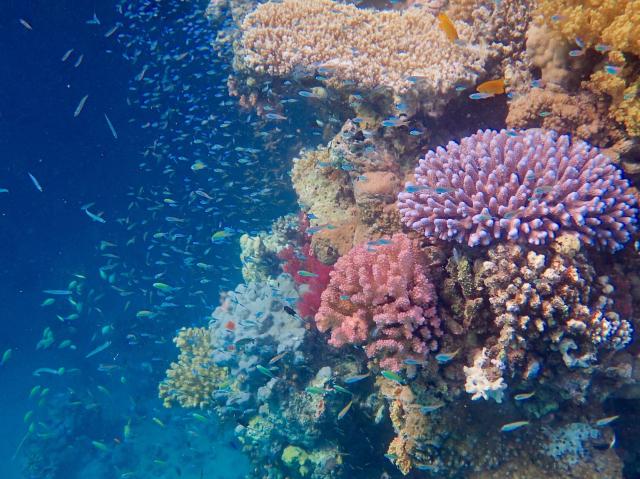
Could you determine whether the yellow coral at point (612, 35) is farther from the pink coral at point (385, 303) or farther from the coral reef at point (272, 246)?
the coral reef at point (272, 246)

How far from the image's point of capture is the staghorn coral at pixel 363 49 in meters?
5.45

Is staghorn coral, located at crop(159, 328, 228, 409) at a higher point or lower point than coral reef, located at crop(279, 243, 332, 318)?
lower

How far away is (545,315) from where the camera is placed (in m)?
3.64

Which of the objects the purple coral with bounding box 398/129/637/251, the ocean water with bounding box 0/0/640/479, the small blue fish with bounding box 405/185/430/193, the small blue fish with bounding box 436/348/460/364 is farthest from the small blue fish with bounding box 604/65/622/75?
the small blue fish with bounding box 436/348/460/364

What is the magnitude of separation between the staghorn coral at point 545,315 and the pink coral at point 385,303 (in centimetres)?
62

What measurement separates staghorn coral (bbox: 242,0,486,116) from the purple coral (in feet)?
5.11

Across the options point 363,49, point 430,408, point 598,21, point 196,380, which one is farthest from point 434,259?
point 196,380

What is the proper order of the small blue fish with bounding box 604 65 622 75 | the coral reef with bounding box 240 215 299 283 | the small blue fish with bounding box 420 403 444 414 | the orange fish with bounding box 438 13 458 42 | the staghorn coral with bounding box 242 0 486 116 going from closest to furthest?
the small blue fish with bounding box 604 65 622 75 → the small blue fish with bounding box 420 403 444 414 → the staghorn coral with bounding box 242 0 486 116 → the orange fish with bounding box 438 13 458 42 → the coral reef with bounding box 240 215 299 283

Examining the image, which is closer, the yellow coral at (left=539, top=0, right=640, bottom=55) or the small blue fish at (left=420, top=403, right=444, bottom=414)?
the yellow coral at (left=539, top=0, right=640, bottom=55)

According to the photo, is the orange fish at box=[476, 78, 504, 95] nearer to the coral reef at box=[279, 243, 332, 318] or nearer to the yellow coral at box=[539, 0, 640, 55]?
the yellow coral at box=[539, 0, 640, 55]

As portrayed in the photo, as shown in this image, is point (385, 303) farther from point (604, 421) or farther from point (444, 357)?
point (604, 421)

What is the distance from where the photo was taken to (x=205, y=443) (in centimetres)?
2020

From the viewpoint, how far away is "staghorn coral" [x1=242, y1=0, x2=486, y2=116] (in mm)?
5445

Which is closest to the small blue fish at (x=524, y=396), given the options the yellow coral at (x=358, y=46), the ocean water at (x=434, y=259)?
the ocean water at (x=434, y=259)
